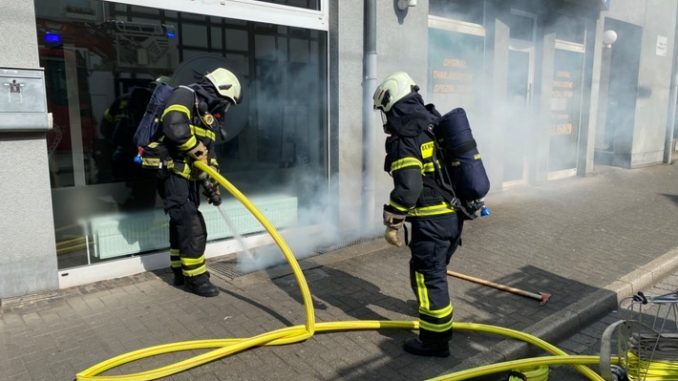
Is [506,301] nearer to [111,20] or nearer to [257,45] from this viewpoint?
[257,45]

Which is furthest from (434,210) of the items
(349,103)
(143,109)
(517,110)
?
(517,110)

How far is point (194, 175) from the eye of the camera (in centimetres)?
421

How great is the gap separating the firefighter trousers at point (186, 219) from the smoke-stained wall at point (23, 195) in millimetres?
935

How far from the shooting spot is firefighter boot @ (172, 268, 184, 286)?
450 centimetres

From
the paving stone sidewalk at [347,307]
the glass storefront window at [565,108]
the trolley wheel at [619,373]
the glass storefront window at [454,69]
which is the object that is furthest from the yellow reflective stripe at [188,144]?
the glass storefront window at [565,108]

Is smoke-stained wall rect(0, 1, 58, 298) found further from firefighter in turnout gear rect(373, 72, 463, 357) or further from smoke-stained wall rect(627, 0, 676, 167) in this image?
smoke-stained wall rect(627, 0, 676, 167)

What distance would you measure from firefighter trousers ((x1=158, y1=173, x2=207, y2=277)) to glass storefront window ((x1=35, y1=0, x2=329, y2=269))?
3.00 ft

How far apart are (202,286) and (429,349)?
6.46ft

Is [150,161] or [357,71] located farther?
[357,71]

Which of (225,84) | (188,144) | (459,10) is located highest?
(459,10)

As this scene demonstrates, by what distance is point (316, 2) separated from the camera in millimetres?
5688

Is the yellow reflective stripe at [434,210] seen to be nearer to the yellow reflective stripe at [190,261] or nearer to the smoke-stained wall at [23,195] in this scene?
the yellow reflective stripe at [190,261]

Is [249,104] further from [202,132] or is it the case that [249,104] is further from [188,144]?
[188,144]

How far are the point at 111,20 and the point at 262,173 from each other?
2198mm
